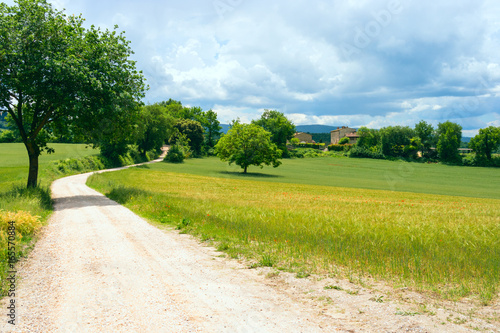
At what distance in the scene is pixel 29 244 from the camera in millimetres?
10945

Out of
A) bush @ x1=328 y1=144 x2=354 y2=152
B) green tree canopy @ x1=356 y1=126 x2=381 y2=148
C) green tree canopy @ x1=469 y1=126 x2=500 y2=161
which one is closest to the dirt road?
green tree canopy @ x1=469 y1=126 x2=500 y2=161

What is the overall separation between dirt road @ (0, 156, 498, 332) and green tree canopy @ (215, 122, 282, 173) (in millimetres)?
54265

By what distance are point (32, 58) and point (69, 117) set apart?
4502 millimetres

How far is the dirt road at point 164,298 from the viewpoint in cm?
561

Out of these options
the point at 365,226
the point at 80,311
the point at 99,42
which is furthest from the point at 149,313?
the point at 99,42

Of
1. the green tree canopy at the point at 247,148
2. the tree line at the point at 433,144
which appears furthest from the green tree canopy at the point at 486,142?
the green tree canopy at the point at 247,148

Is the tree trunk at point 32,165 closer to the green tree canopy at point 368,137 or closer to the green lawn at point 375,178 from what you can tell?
the green lawn at point 375,178

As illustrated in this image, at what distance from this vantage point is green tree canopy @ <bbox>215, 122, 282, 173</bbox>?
213ft

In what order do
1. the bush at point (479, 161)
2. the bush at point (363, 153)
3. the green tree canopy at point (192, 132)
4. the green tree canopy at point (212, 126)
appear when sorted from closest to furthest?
the bush at point (479, 161) → the green tree canopy at point (192, 132) → the bush at point (363, 153) → the green tree canopy at point (212, 126)

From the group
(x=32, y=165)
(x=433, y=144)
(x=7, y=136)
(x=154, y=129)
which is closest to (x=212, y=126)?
(x=154, y=129)

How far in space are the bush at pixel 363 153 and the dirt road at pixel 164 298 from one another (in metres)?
124

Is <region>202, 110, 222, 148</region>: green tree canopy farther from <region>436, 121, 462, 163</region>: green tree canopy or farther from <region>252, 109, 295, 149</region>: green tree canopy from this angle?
<region>436, 121, 462, 163</region>: green tree canopy

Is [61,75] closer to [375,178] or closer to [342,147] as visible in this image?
[375,178]

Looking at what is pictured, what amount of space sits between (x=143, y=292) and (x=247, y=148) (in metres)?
58.9
